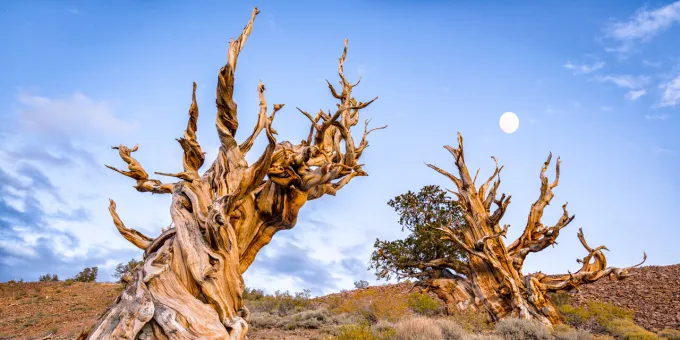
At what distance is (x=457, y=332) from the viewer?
8.36 m

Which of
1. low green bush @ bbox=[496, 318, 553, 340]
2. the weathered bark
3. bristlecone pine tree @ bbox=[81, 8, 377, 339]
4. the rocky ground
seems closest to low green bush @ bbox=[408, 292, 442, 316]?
the weathered bark

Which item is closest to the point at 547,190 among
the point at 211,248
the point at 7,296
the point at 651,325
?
the point at 651,325

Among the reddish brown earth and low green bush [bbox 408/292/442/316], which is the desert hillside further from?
low green bush [bbox 408/292/442/316]

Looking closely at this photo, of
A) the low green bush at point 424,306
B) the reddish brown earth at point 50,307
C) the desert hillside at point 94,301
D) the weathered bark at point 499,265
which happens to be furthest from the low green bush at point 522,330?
the reddish brown earth at point 50,307

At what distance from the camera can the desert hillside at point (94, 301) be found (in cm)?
1235

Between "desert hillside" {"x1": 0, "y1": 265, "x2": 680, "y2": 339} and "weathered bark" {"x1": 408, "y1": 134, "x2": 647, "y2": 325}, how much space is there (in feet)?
7.53

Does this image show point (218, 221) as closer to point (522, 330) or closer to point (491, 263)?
point (522, 330)

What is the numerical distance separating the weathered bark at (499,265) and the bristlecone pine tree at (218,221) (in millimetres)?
5664

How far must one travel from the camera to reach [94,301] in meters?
17.0

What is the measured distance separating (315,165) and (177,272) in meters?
3.36

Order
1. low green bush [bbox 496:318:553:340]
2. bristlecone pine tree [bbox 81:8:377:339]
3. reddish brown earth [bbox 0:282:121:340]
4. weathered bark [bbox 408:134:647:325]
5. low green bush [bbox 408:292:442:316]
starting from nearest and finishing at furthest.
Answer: bristlecone pine tree [bbox 81:8:377:339] → low green bush [bbox 496:318:553:340] → weathered bark [bbox 408:134:647:325] → low green bush [bbox 408:292:442:316] → reddish brown earth [bbox 0:282:121:340]

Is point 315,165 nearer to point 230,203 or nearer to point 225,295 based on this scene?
point 230,203

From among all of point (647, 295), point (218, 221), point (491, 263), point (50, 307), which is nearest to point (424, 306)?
point (491, 263)

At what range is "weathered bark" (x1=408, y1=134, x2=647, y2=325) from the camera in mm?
11422
